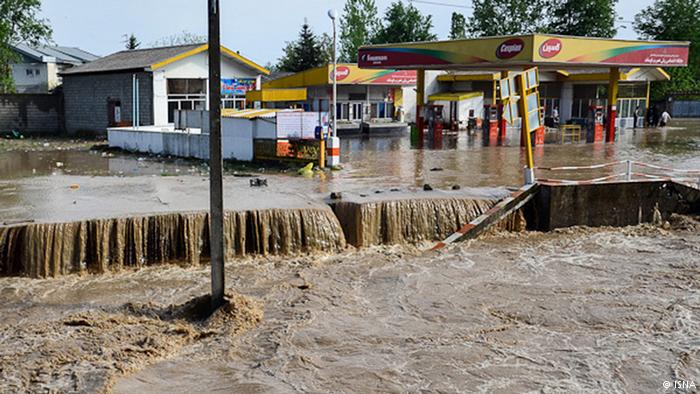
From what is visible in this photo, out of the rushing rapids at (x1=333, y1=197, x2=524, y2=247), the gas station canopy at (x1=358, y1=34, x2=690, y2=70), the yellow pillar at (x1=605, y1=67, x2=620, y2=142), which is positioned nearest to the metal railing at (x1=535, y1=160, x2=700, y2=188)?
the rushing rapids at (x1=333, y1=197, x2=524, y2=247)

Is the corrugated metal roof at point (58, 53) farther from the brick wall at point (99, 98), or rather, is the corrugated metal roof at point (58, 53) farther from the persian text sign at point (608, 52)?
the persian text sign at point (608, 52)

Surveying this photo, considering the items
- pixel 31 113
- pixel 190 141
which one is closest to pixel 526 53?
pixel 190 141

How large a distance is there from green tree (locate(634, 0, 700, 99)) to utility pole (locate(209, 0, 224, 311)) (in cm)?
5837

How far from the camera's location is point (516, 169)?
2203 cm

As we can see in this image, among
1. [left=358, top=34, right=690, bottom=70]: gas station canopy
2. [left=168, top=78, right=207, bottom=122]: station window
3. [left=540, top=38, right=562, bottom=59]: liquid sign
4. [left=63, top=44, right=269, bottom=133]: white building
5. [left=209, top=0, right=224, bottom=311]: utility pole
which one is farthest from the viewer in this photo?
[left=168, top=78, right=207, bottom=122]: station window

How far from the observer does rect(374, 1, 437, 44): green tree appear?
2936 inches

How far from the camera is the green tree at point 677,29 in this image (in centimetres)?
6391

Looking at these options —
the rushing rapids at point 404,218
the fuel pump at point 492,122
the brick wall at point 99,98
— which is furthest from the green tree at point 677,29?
the rushing rapids at point 404,218

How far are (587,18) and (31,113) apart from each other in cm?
5245

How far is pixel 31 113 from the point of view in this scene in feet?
128

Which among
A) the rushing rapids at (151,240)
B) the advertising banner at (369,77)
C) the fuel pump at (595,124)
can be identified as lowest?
the rushing rapids at (151,240)

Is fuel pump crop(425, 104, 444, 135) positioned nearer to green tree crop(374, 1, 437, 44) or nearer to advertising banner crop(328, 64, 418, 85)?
advertising banner crop(328, 64, 418, 85)

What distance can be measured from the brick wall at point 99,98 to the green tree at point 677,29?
4434cm

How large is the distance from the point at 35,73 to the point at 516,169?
40750mm
